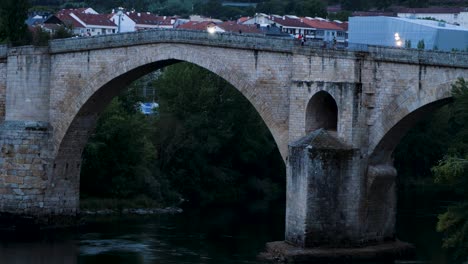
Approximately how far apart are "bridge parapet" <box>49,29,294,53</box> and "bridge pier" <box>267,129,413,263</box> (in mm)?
3073

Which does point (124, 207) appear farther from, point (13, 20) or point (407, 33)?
point (13, 20)

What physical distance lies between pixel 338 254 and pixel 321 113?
153 inches

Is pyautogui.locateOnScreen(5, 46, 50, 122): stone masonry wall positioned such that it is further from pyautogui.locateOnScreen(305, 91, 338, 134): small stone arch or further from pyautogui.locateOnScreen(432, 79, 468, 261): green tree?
pyautogui.locateOnScreen(432, 79, 468, 261): green tree

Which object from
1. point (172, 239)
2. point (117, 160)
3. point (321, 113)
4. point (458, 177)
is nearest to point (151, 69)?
point (172, 239)

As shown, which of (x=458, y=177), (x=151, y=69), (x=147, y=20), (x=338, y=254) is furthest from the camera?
(x=147, y=20)

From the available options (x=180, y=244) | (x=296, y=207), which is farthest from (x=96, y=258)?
(x=296, y=207)

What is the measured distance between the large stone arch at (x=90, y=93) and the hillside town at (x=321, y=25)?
6538mm

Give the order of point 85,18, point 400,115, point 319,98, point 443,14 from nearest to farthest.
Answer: point 400,115 < point 319,98 < point 443,14 < point 85,18

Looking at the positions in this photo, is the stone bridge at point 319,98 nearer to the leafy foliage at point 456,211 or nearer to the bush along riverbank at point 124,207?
the leafy foliage at point 456,211

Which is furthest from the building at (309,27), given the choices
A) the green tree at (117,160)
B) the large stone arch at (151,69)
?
the large stone arch at (151,69)

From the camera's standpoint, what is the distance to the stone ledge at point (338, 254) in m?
29.2

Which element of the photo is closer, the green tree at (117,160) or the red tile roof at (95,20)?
the green tree at (117,160)

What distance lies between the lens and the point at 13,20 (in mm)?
48781

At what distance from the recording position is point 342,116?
29.8 m
